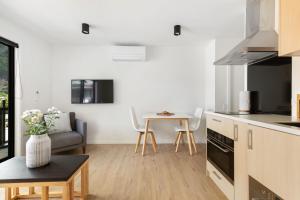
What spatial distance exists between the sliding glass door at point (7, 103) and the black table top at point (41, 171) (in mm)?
1718

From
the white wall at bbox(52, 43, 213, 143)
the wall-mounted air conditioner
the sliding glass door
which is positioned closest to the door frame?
the sliding glass door

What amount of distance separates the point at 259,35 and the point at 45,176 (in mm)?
2457

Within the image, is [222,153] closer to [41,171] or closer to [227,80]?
→ [41,171]

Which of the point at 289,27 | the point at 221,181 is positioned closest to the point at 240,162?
the point at 221,181

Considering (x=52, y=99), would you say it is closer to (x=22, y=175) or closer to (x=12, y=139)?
(x=12, y=139)

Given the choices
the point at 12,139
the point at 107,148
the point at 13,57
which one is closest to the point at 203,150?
the point at 107,148

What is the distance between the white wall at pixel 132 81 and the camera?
4.74 meters

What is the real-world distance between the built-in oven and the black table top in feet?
4.78

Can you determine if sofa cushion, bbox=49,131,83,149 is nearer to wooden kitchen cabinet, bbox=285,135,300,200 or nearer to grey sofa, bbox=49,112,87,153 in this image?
grey sofa, bbox=49,112,87,153

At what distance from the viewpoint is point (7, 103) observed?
133 inches

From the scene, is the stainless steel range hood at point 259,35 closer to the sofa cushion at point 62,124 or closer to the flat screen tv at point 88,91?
the flat screen tv at point 88,91

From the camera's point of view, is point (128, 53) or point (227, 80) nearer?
point (227, 80)

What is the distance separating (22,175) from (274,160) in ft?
6.11

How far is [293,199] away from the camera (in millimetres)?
1121
